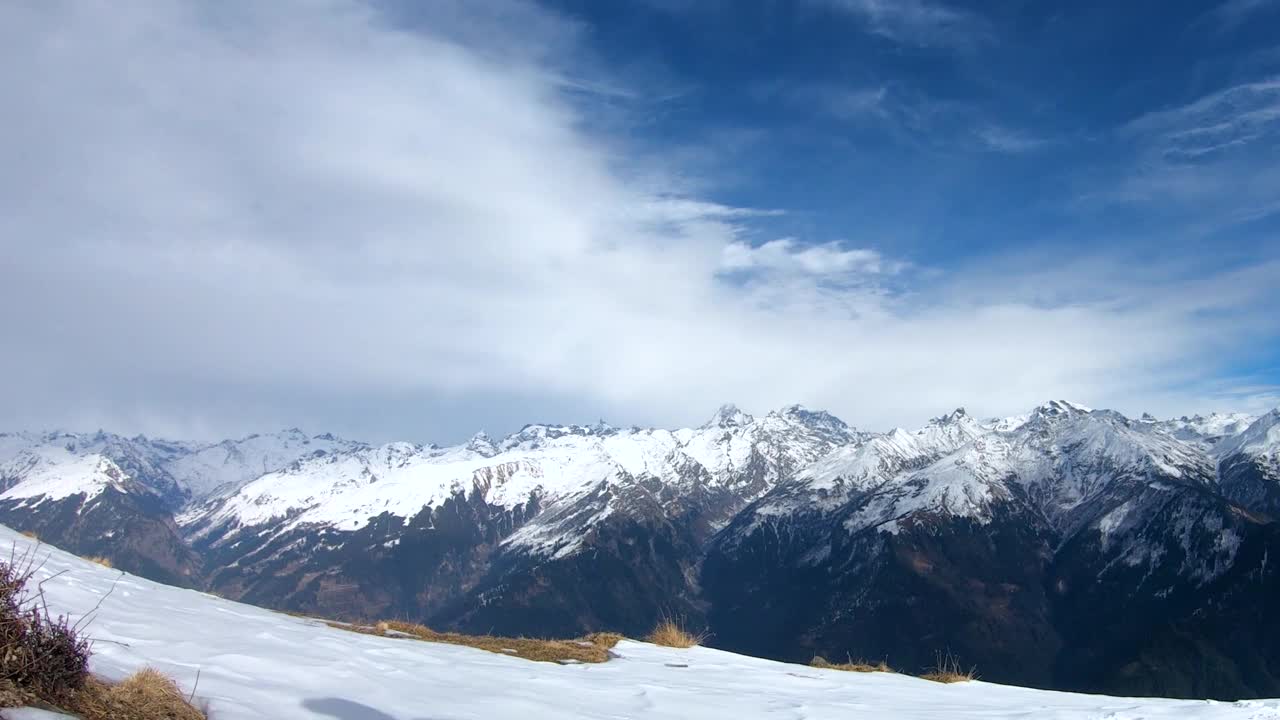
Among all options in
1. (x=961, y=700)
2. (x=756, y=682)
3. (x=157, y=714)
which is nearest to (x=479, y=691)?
(x=157, y=714)

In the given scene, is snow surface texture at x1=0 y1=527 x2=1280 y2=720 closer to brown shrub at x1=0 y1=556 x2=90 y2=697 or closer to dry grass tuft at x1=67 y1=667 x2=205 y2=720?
dry grass tuft at x1=67 y1=667 x2=205 y2=720

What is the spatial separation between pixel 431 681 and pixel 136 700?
13.9ft

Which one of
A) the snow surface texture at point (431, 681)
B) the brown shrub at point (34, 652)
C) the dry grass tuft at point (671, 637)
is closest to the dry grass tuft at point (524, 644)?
the snow surface texture at point (431, 681)

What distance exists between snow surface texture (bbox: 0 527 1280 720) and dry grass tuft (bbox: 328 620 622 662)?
0.67 meters

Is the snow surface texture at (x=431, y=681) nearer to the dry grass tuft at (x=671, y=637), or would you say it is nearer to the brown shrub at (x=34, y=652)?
the brown shrub at (x=34, y=652)

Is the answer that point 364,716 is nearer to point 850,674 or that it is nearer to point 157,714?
point 157,714

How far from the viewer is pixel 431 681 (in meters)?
11.0

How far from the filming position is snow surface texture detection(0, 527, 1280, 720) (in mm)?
9266

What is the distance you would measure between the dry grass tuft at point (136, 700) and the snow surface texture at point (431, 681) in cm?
39

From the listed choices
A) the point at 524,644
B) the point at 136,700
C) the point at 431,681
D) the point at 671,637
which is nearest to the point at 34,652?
the point at 136,700

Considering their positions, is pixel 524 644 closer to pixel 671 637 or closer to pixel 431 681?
pixel 671 637

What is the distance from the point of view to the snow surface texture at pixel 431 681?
927 cm

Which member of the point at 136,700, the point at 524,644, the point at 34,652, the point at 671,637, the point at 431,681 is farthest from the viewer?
the point at 671,637

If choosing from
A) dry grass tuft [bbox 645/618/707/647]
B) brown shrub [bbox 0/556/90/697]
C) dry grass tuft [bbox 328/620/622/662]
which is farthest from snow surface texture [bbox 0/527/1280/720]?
dry grass tuft [bbox 645/618/707/647]
